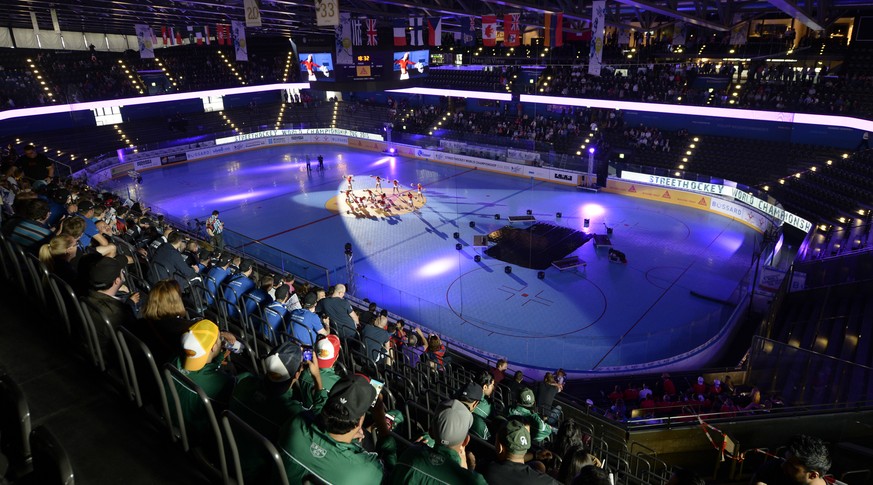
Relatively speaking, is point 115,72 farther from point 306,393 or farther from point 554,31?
point 306,393

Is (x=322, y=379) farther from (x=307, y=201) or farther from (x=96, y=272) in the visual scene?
(x=307, y=201)

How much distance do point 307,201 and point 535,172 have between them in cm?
1373

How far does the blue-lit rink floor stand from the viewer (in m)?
15.1

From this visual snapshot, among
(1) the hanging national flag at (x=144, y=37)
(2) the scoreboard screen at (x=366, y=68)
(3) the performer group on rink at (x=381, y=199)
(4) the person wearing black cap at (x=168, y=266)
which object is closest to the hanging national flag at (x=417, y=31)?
(2) the scoreboard screen at (x=366, y=68)

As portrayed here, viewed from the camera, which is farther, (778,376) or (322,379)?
(778,376)

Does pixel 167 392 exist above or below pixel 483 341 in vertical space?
above

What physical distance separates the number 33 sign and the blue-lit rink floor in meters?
7.84

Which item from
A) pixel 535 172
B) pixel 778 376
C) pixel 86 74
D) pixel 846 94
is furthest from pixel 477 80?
pixel 778 376

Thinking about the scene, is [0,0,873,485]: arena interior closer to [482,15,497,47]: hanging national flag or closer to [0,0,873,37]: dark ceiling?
[482,15,497,47]: hanging national flag

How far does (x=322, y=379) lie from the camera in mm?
4480

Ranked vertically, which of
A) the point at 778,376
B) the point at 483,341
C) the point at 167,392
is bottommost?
the point at 483,341

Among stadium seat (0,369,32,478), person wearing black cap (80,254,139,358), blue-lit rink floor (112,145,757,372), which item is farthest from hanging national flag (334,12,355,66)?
stadium seat (0,369,32,478)

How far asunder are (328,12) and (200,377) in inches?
584

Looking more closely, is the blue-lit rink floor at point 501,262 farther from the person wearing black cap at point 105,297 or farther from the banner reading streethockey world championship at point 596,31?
the person wearing black cap at point 105,297
